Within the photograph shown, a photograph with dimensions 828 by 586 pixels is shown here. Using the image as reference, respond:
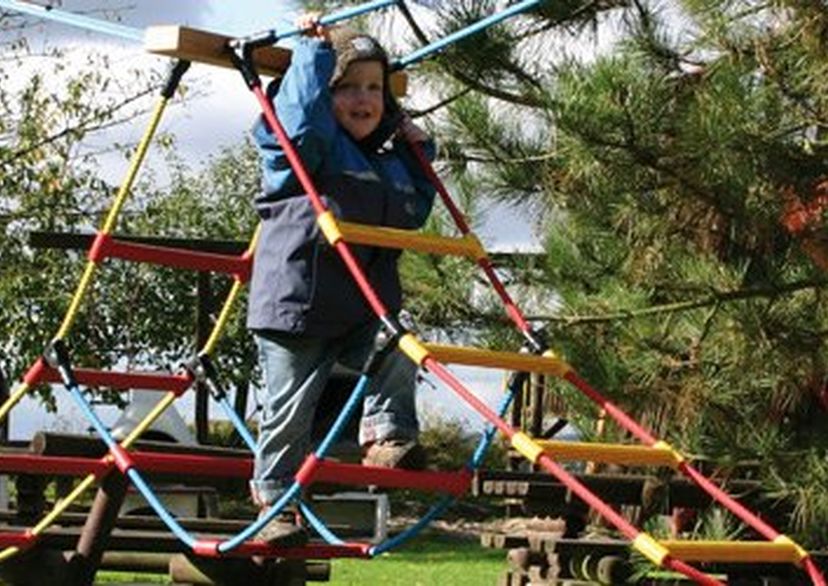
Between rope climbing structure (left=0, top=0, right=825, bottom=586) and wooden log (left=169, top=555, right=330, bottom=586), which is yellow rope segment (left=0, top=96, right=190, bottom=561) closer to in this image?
rope climbing structure (left=0, top=0, right=825, bottom=586)

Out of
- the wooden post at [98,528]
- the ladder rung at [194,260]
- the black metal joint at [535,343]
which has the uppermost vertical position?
the ladder rung at [194,260]

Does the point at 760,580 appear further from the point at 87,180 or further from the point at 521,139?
the point at 87,180

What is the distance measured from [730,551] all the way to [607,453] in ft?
1.37

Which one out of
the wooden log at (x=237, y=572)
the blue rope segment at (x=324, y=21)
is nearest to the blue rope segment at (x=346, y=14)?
the blue rope segment at (x=324, y=21)

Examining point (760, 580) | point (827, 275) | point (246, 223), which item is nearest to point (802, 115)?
point (827, 275)

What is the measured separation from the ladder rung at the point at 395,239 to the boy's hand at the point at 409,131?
34cm

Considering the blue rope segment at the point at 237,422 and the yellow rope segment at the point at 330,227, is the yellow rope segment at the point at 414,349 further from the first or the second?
the blue rope segment at the point at 237,422

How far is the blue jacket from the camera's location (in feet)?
17.0

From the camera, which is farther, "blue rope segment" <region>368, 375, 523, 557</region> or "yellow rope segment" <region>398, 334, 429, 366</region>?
"blue rope segment" <region>368, 375, 523, 557</region>

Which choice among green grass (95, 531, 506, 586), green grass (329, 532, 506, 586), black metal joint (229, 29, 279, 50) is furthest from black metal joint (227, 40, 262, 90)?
green grass (329, 532, 506, 586)

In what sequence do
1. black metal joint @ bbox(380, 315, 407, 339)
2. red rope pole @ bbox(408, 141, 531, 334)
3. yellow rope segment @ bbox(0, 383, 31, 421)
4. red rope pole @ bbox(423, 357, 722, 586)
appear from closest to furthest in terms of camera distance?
red rope pole @ bbox(423, 357, 722, 586)
black metal joint @ bbox(380, 315, 407, 339)
red rope pole @ bbox(408, 141, 531, 334)
yellow rope segment @ bbox(0, 383, 31, 421)

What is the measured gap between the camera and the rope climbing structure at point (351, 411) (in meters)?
4.45

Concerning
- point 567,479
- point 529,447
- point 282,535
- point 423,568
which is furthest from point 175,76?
point 423,568

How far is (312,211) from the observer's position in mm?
5227
